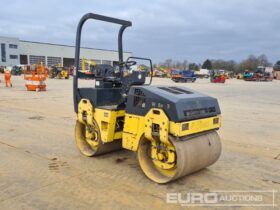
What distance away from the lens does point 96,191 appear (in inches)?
138

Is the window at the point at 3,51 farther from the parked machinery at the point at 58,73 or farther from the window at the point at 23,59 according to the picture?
the parked machinery at the point at 58,73

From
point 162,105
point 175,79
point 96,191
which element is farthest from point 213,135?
point 175,79

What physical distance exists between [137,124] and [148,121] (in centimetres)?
26

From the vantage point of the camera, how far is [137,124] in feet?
12.8

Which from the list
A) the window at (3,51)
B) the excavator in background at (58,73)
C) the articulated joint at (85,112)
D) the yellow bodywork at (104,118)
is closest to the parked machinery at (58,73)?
the excavator in background at (58,73)

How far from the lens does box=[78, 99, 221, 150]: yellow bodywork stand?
11.5 feet

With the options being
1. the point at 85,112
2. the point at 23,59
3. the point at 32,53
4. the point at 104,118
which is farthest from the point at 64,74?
the point at 23,59

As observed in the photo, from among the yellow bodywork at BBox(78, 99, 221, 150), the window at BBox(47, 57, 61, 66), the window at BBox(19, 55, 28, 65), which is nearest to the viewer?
the yellow bodywork at BBox(78, 99, 221, 150)

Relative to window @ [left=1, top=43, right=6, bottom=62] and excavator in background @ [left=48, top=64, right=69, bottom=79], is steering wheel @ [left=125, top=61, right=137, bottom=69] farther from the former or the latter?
window @ [left=1, top=43, right=6, bottom=62]

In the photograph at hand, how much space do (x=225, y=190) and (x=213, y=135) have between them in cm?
79

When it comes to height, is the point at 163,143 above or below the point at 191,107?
below

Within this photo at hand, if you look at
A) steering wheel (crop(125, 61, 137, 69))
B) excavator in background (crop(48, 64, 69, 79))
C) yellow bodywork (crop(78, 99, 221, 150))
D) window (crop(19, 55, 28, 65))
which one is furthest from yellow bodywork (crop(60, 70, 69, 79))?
window (crop(19, 55, 28, 65))

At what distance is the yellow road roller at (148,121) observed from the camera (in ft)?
11.6

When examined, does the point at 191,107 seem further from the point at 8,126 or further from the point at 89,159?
the point at 8,126
